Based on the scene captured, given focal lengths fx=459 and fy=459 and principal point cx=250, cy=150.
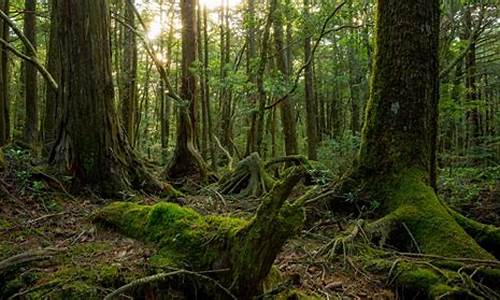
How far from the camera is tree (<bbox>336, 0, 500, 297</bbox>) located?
18.8 ft

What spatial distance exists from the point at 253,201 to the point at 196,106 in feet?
12.0

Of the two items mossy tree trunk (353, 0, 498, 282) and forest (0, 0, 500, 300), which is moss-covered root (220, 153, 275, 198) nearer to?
forest (0, 0, 500, 300)

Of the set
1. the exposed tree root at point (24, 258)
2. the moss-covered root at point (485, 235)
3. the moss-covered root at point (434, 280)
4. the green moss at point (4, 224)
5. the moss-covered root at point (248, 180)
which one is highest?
the moss-covered root at point (248, 180)

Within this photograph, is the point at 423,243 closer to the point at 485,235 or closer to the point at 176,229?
the point at 485,235

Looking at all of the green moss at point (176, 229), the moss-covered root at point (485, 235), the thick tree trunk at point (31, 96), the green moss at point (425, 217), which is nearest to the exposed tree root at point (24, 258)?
the green moss at point (176, 229)

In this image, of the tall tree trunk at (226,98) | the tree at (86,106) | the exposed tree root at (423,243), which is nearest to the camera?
the exposed tree root at (423,243)

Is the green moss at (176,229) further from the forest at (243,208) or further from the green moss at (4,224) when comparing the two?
the green moss at (4,224)

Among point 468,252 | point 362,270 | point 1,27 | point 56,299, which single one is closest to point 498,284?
point 468,252

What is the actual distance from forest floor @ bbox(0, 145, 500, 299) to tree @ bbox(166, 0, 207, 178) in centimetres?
256

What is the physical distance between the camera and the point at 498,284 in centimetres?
438

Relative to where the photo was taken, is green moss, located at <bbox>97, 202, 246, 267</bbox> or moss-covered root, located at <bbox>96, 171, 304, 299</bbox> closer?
moss-covered root, located at <bbox>96, 171, 304, 299</bbox>

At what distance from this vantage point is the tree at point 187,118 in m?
10.1

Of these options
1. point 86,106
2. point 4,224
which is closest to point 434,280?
point 4,224

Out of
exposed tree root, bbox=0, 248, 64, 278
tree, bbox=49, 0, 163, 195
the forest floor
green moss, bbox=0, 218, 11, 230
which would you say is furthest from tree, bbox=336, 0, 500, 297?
green moss, bbox=0, 218, 11, 230
